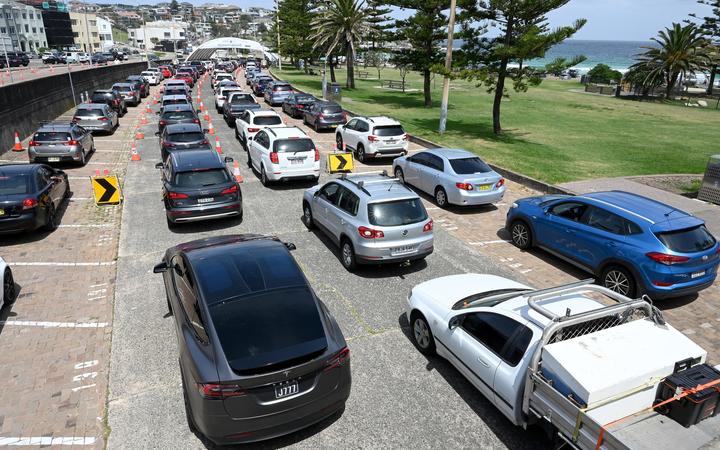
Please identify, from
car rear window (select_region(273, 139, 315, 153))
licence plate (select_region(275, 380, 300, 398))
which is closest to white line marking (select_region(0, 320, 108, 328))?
licence plate (select_region(275, 380, 300, 398))

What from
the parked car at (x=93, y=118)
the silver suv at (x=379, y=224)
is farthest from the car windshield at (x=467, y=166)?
the parked car at (x=93, y=118)

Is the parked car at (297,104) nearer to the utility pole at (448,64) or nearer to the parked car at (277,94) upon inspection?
the parked car at (277,94)

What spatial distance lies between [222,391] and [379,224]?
5047mm

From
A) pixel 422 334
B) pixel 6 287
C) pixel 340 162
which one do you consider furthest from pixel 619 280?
pixel 6 287

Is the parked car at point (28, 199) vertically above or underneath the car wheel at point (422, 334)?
above

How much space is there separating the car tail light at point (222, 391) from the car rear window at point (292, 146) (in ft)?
34.9

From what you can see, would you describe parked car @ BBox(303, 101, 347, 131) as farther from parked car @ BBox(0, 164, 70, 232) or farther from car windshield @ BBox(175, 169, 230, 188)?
parked car @ BBox(0, 164, 70, 232)

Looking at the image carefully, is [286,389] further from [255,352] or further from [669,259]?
[669,259]

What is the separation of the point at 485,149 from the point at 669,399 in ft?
57.4

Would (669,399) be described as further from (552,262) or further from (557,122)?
(557,122)

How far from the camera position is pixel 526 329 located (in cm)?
525

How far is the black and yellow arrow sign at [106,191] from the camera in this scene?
13.0 meters

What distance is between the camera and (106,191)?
1316cm

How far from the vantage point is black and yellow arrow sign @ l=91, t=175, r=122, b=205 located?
42.7 feet
